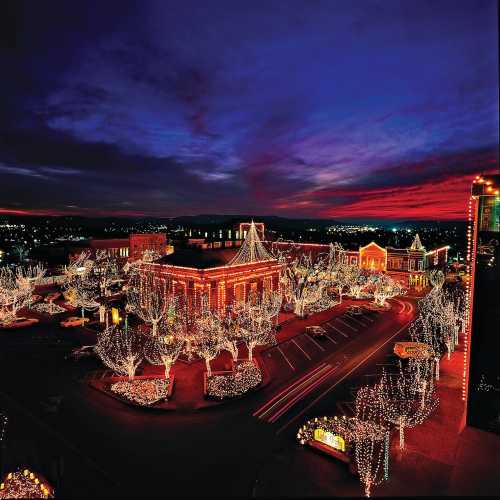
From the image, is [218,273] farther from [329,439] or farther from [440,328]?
[329,439]

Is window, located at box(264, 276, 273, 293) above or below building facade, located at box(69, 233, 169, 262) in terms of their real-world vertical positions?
below

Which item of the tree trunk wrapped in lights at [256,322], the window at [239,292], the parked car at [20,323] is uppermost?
the window at [239,292]

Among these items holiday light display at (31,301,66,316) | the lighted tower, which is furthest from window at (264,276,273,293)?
the lighted tower

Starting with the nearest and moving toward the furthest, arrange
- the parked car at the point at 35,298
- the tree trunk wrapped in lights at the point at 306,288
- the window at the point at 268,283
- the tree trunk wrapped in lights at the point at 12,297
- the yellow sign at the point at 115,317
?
1. the yellow sign at the point at 115,317
2. the tree trunk wrapped in lights at the point at 12,297
3. the tree trunk wrapped in lights at the point at 306,288
4. the window at the point at 268,283
5. the parked car at the point at 35,298

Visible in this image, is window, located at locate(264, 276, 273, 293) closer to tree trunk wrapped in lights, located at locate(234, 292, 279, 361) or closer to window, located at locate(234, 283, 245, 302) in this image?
window, located at locate(234, 283, 245, 302)

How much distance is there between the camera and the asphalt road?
41.0 ft

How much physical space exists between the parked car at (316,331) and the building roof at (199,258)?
35.4 feet

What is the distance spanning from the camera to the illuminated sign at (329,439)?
13742 millimetres

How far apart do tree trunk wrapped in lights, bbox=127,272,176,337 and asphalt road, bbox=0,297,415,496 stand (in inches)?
279

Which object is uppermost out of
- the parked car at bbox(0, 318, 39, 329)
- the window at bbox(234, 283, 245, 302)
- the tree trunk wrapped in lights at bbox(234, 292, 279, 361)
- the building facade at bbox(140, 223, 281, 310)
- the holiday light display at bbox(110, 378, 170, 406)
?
the building facade at bbox(140, 223, 281, 310)

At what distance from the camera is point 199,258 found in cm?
3622

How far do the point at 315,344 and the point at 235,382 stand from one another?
10332mm

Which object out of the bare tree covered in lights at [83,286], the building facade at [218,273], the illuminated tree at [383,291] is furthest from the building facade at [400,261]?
the bare tree covered in lights at [83,286]

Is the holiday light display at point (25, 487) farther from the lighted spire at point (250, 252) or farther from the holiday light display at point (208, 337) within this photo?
the lighted spire at point (250, 252)
